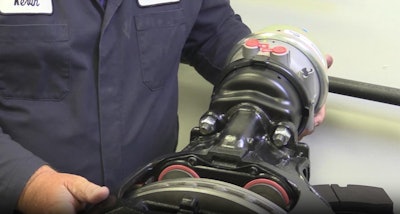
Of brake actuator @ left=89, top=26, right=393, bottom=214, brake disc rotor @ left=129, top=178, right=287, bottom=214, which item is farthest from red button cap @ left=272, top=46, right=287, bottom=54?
brake disc rotor @ left=129, top=178, right=287, bottom=214

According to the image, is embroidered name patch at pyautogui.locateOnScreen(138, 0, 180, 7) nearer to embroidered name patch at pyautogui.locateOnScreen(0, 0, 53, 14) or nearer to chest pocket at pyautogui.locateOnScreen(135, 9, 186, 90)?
chest pocket at pyautogui.locateOnScreen(135, 9, 186, 90)

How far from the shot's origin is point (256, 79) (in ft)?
2.09

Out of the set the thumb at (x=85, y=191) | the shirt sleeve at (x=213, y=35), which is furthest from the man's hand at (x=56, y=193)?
the shirt sleeve at (x=213, y=35)

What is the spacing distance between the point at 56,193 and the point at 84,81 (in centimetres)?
23

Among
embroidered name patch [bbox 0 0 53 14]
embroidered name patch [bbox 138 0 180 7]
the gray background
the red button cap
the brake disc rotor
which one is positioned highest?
embroidered name patch [bbox 0 0 53 14]

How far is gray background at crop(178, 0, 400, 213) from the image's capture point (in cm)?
101

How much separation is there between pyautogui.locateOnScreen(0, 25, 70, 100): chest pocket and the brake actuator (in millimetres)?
243

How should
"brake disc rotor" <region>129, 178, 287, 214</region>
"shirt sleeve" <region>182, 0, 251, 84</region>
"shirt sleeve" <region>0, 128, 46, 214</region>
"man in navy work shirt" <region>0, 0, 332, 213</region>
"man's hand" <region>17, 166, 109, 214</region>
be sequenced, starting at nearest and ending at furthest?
"brake disc rotor" <region>129, 178, 287, 214</region> < "man's hand" <region>17, 166, 109, 214</region> < "shirt sleeve" <region>0, 128, 46, 214</region> < "man in navy work shirt" <region>0, 0, 332, 213</region> < "shirt sleeve" <region>182, 0, 251, 84</region>

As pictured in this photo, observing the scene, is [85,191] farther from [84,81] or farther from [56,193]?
[84,81]

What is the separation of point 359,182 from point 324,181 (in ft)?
0.20

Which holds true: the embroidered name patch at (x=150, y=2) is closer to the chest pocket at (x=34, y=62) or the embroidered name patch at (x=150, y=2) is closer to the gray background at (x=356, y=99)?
the chest pocket at (x=34, y=62)

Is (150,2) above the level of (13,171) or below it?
above

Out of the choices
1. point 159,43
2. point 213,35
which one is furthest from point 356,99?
point 159,43

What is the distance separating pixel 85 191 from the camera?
591mm
